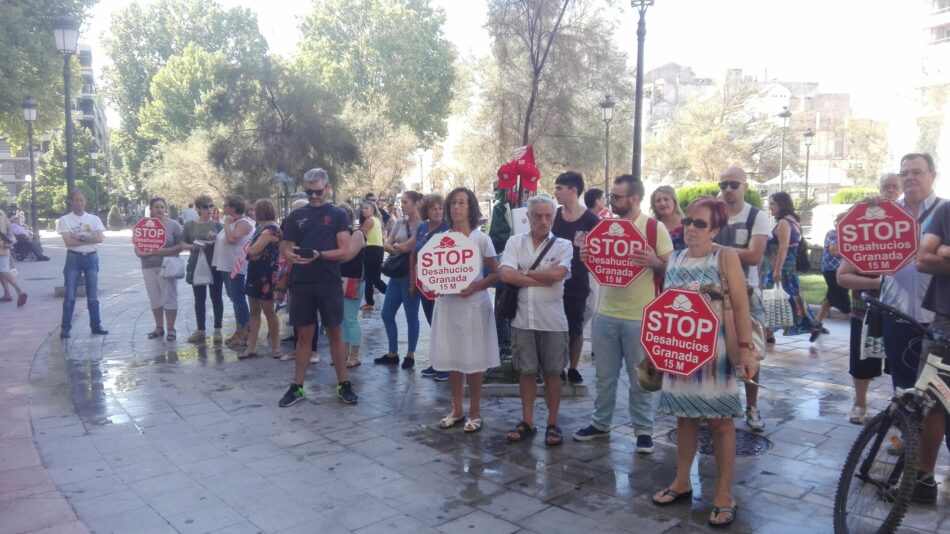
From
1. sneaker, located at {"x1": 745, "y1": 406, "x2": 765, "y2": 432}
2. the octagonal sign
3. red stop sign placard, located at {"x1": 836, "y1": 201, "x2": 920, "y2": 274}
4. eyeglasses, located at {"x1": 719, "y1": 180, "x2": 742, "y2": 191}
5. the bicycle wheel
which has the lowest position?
sneaker, located at {"x1": 745, "y1": 406, "x2": 765, "y2": 432}

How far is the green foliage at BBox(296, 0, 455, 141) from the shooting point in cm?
5091

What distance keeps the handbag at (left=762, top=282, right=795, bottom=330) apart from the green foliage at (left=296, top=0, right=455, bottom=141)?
4507cm

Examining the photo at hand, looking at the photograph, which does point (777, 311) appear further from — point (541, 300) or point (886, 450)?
point (886, 450)

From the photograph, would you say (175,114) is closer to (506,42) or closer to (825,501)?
(506,42)

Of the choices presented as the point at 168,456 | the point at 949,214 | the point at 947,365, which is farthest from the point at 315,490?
the point at 949,214

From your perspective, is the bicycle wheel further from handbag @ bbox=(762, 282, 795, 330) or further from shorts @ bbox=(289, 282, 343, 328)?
shorts @ bbox=(289, 282, 343, 328)

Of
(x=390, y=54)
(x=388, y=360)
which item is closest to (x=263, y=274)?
(x=388, y=360)

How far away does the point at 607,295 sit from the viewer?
509cm

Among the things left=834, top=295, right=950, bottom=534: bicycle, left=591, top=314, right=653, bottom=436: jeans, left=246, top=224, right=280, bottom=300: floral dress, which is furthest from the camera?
left=246, top=224, right=280, bottom=300: floral dress

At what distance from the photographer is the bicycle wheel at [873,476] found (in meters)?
3.61

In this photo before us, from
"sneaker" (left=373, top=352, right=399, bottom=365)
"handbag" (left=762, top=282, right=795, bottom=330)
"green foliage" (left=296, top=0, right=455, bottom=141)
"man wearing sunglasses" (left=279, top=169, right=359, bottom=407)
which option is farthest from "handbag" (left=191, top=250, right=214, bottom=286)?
"green foliage" (left=296, top=0, right=455, bottom=141)

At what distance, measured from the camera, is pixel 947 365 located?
142 inches

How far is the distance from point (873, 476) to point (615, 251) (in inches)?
78.7

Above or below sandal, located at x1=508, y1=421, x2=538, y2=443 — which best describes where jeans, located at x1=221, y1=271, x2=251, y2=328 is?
above
